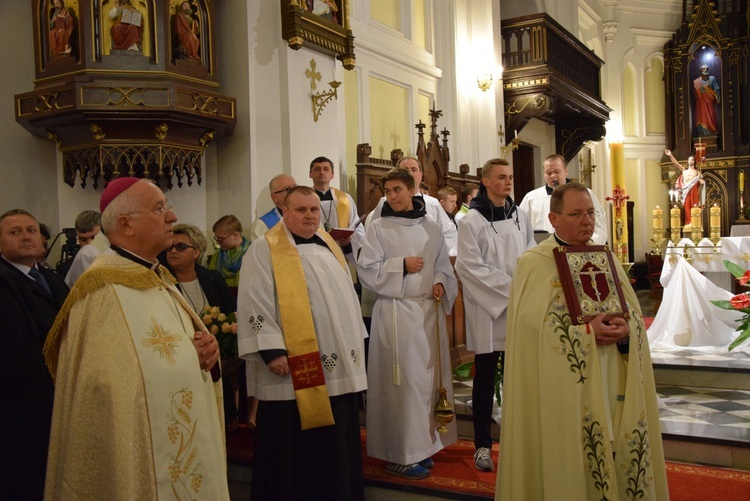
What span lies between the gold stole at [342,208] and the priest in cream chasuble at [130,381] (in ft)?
10.5

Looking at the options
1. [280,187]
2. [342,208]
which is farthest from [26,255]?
[342,208]

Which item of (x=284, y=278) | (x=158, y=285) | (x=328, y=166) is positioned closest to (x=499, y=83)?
(x=328, y=166)

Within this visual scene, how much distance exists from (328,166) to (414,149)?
4.13m

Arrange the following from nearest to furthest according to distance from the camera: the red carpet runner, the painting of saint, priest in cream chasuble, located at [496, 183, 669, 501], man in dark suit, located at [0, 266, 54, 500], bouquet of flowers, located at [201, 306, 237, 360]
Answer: man in dark suit, located at [0, 266, 54, 500] → priest in cream chasuble, located at [496, 183, 669, 501] → the red carpet runner → bouquet of flowers, located at [201, 306, 237, 360] → the painting of saint

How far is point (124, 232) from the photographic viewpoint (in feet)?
8.29

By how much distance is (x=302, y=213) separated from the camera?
375 cm

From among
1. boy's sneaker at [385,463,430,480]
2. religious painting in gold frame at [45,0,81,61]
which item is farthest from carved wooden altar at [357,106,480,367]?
religious painting in gold frame at [45,0,81,61]

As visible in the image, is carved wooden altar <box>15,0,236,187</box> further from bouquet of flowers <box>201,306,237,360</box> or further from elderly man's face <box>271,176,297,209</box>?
bouquet of flowers <box>201,306,237,360</box>

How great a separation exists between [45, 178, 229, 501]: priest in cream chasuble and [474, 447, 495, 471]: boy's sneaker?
2.05m

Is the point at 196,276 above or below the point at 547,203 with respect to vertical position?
below

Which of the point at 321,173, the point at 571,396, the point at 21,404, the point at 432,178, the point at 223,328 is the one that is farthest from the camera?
the point at 432,178

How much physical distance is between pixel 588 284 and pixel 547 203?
3232mm

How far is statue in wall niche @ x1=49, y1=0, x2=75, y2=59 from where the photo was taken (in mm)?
5406

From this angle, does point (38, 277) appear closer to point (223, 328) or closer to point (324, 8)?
point (223, 328)
